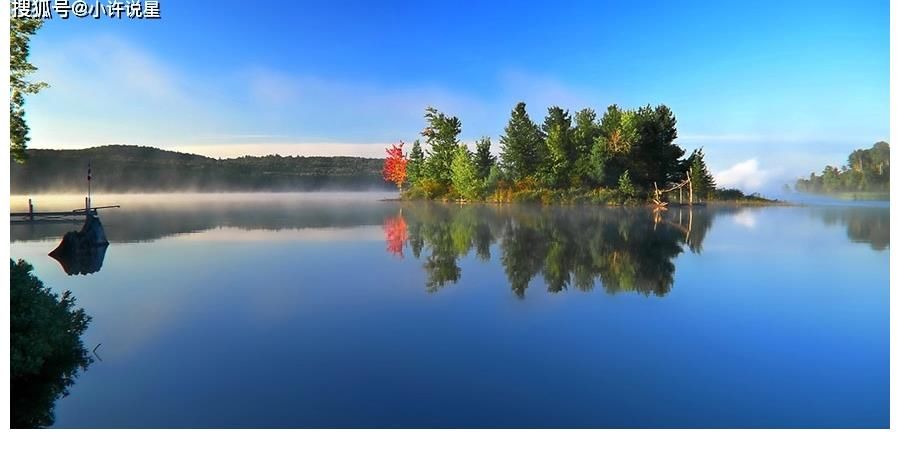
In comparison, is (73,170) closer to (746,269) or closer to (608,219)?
(608,219)

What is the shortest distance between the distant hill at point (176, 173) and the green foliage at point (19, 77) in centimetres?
2688

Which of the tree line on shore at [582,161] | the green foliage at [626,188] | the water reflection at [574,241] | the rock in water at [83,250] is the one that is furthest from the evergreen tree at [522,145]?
the rock in water at [83,250]

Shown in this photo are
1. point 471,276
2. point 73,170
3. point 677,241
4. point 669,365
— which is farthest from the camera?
point 73,170

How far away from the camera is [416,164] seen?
Answer: 1415 inches

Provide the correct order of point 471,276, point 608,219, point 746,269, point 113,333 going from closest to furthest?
point 113,333, point 471,276, point 746,269, point 608,219

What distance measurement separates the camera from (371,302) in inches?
339

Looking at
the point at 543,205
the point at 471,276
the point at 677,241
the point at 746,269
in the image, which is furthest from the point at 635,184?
the point at 471,276

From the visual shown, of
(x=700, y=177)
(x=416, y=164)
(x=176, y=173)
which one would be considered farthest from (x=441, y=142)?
(x=176, y=173)

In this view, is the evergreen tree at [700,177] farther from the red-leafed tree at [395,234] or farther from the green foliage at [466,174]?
the red-leafed tree at [395,234]

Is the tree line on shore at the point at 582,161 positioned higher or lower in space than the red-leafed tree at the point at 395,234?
higher

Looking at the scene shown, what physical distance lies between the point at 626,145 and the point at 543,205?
4.67 m

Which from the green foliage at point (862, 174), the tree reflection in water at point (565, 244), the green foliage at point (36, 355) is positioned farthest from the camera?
the green foliage at point (862, 174)

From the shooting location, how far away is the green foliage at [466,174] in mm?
32500

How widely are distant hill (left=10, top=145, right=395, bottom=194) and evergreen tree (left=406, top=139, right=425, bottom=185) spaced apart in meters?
13.0
